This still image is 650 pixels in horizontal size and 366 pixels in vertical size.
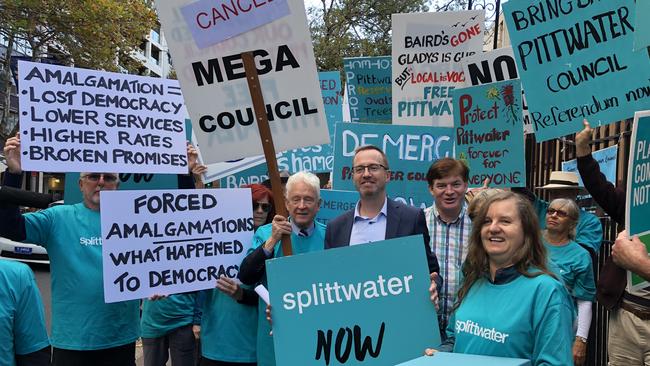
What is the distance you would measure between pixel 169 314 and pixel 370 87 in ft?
14.2

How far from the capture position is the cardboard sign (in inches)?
158

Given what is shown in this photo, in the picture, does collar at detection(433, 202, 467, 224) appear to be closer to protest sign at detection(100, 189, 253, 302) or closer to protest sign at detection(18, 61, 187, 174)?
protest sign at detection(100, 189, 253, 302)

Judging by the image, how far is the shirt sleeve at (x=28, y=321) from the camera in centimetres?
298

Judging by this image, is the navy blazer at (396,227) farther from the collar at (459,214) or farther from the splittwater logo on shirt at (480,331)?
the splittwater logo on shirt at (480,331)

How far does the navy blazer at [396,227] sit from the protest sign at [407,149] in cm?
192

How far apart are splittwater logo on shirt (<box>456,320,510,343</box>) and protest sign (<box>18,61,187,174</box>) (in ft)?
8.86

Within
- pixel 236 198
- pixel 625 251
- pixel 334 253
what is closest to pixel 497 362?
pixel 625 251

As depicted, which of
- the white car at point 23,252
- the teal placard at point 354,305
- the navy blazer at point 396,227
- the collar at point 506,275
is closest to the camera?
the collar at point 506,275

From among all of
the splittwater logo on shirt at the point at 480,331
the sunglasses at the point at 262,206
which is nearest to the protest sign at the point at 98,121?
the sunglasses at the point at 262,206

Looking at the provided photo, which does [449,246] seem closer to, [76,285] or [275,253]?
[275,253]

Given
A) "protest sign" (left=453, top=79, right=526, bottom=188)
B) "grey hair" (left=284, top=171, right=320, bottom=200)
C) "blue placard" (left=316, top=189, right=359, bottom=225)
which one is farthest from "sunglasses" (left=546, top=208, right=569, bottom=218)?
"grey hair" (left=284, top=171, right=320, bottom=200)

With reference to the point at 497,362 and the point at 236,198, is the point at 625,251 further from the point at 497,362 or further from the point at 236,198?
the point at 236,198

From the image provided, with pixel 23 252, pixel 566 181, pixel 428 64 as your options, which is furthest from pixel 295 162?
pixel 23 252

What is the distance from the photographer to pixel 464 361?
2.57m
